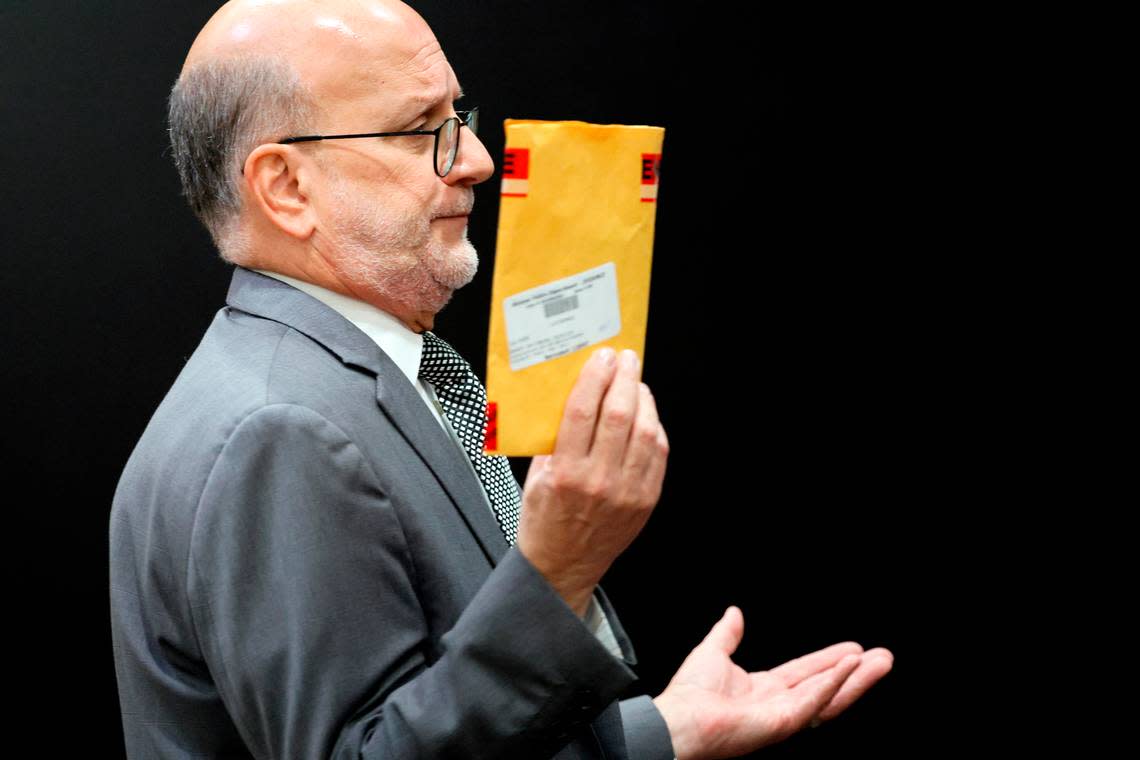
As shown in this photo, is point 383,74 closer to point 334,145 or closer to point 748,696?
point 334,145

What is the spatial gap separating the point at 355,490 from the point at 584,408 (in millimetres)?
246

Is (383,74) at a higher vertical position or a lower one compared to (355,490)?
higher

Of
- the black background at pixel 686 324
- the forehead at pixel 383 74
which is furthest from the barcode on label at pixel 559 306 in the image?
the black background at pixel 686 324

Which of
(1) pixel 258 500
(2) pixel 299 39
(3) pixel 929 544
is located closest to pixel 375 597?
(1) pixel 258 500

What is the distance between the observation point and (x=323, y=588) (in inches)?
43.2

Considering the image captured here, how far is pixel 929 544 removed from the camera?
8.14 feet

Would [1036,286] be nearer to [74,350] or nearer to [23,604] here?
[74,350]

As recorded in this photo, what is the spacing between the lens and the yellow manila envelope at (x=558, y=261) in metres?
1.02

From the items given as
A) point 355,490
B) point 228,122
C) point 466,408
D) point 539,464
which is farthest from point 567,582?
point 228,122

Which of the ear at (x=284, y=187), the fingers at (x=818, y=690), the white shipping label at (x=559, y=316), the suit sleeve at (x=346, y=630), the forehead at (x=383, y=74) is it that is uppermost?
the forehead at (x=383, y=74)

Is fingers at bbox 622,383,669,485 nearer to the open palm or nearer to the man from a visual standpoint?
the man

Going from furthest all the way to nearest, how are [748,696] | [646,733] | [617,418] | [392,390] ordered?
[748,696], [646,733], [392,390], [617,418]

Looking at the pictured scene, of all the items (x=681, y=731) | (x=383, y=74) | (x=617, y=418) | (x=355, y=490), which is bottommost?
(x=681, y=731)

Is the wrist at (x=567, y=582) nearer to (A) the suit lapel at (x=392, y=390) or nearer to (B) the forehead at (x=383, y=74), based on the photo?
(A) the suit lapel at (x=392, y=390)
